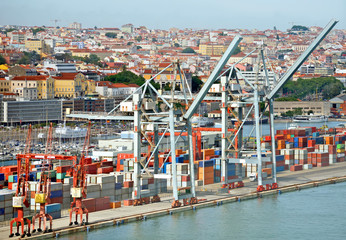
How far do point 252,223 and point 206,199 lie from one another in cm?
209

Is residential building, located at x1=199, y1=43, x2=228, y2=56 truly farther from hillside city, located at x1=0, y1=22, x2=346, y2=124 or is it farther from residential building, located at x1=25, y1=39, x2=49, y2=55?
residential building, located at x1=25, y1=39, x2=49, y2=55

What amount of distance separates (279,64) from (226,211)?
76751mm

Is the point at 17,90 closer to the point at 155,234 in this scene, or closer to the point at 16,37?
the point at 155,234

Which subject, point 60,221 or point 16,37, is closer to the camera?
point 60,221

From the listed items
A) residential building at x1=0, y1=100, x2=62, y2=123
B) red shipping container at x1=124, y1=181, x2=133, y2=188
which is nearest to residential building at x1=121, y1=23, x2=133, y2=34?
residential building at x1=0, y1=100, x2=62, y2=123

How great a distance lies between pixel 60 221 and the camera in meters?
17.4

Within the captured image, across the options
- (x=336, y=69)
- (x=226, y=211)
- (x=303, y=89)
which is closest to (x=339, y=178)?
(x=226, y=211)

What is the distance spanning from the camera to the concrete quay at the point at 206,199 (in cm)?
1705

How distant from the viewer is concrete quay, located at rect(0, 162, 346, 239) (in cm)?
1705

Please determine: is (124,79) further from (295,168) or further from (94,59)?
(295,168)

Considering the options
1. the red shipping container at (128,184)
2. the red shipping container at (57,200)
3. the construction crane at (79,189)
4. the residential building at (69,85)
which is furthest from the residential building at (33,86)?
the construction crane at (79,189)

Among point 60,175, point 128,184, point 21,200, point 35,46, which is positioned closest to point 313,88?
point 35,46

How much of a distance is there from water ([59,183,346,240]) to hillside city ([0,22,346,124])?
3.23 meters

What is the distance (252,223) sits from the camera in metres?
18.8
